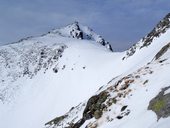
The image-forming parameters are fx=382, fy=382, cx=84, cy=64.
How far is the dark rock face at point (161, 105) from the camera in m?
14.3

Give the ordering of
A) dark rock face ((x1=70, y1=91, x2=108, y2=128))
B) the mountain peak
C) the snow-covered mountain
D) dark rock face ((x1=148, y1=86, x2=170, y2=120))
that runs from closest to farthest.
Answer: dark rock face ((x1=148, y1=86, x2=170, y2=120)) → the snow-covered mountain → dark rock face ((x1=70, y1=91, x2=108, y2=128)) → the mountain peak

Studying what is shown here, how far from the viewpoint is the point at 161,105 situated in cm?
1503

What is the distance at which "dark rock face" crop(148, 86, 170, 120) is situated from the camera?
1430cm

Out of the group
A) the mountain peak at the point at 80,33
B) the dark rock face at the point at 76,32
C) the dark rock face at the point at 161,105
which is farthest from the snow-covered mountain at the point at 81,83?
the mountain peak at the point at 80,33

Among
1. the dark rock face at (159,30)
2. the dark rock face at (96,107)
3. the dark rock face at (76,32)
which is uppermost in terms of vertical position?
the dark rock face at (76,32)

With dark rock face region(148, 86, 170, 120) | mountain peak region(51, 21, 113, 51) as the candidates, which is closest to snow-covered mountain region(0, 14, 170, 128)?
dark rock face region(148, 86, 170, 120)

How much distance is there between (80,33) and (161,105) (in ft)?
399

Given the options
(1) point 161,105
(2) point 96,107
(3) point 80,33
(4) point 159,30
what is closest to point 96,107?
(2) point 96,107

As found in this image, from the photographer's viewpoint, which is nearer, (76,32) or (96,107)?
(96,107)

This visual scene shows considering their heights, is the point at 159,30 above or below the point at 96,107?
above

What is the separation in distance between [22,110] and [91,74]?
56.8ft

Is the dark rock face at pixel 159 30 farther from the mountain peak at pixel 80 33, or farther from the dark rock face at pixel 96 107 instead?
the mountain peak at pixel 80 33

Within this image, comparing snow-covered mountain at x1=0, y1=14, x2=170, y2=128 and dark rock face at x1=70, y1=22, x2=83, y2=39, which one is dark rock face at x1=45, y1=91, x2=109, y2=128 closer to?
snow-covered mountain at x1=0, y1=14, x2=170, y2=128

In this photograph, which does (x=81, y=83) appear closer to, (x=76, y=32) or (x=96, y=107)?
(x=96, y=107)
